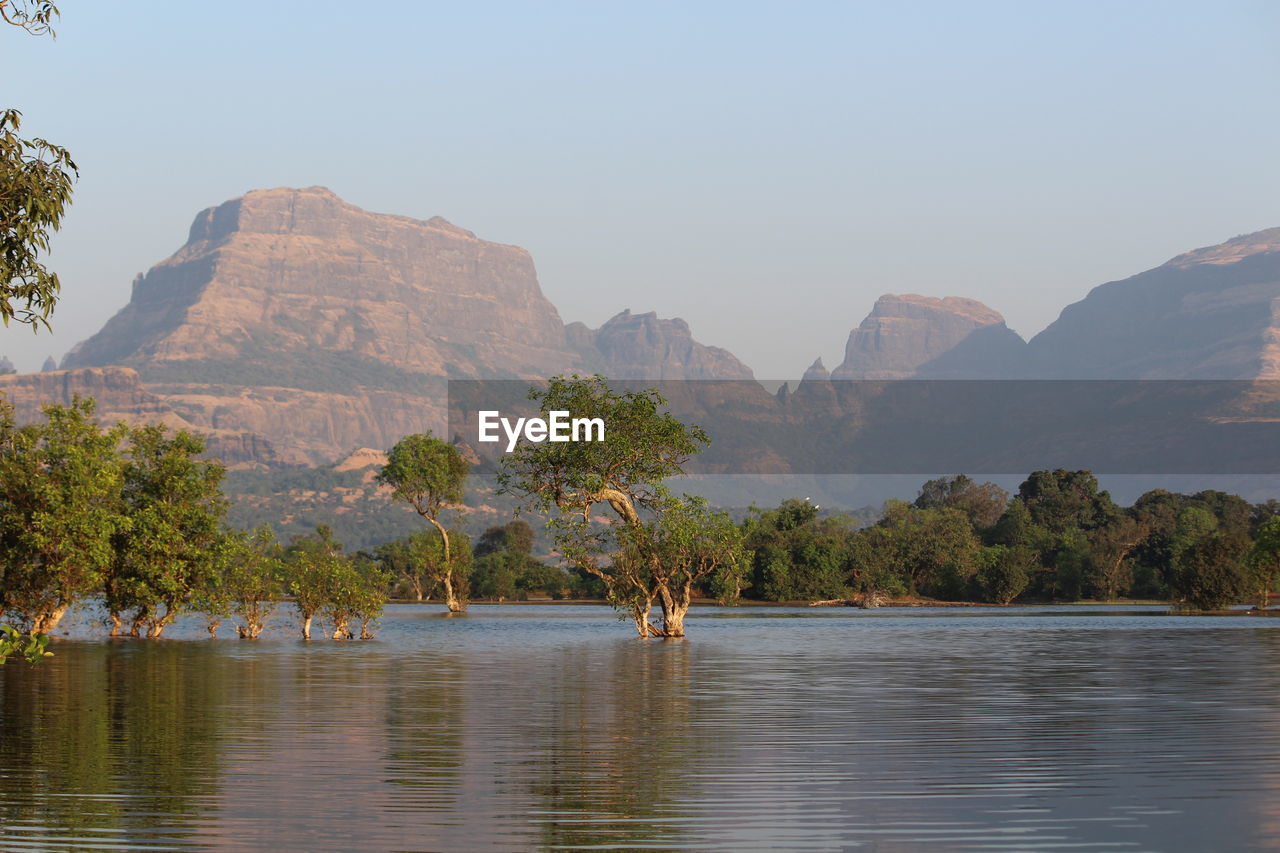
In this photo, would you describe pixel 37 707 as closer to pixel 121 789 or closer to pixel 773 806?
pixel 121 789

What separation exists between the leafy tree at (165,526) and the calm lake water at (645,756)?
14.4 m

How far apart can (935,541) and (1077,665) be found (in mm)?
102596

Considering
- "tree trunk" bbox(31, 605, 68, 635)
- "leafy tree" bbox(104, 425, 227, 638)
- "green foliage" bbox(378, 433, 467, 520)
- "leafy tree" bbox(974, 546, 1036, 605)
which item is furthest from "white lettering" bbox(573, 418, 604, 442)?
"leafy tree" bbox(974, 546, 1036, 605)

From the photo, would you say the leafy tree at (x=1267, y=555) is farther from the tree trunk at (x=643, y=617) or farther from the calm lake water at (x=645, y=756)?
the calm lake water at (x=645, y=756)

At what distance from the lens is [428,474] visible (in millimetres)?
98375

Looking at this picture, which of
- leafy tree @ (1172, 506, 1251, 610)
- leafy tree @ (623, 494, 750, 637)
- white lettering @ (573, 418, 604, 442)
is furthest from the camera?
leafy tree @ (1172, 506, 1251, 610)

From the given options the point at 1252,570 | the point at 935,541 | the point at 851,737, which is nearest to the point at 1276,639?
the point at 1252,570

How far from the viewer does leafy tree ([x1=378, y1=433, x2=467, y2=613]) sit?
98062 mm

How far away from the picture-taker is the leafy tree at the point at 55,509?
153ft

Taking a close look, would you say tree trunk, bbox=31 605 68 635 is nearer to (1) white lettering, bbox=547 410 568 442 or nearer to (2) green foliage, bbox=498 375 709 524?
(2) green foliage, bbox=498 375 709 524

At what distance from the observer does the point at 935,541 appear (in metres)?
140

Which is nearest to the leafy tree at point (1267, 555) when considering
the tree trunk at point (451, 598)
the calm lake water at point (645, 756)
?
the calm lake water at point (645, 756)

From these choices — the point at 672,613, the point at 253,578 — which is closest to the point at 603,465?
the point at 672,613

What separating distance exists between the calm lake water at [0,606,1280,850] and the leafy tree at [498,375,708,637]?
12.3 m
